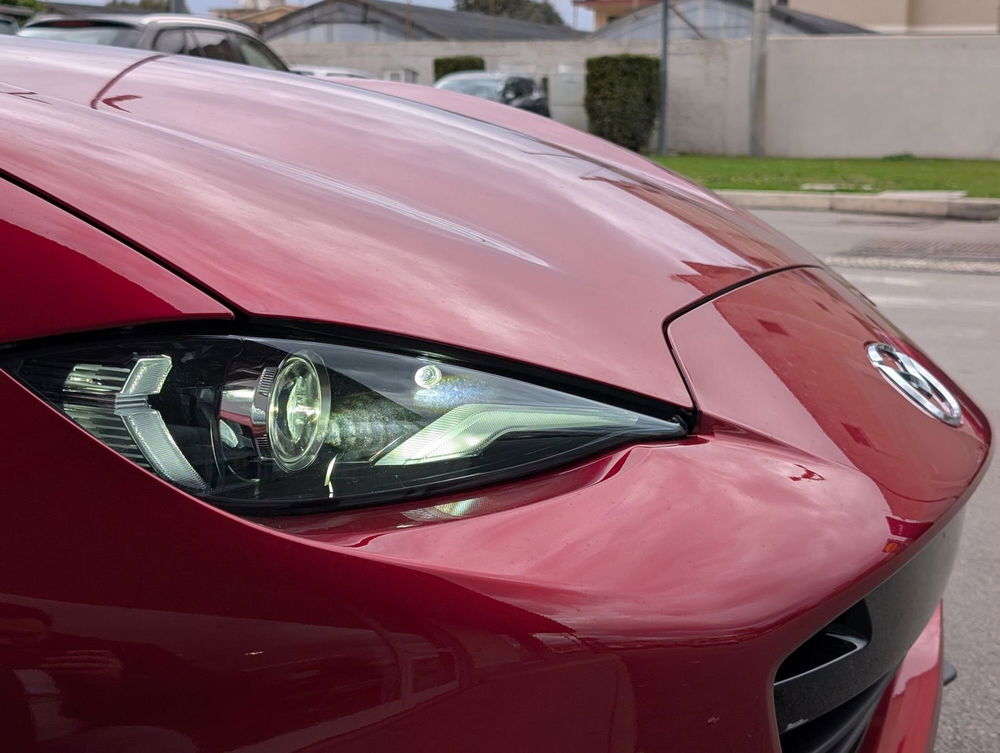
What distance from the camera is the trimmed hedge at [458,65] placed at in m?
25.2

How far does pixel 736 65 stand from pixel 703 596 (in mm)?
22200

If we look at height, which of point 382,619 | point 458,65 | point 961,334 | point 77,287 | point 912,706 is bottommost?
point 961,334

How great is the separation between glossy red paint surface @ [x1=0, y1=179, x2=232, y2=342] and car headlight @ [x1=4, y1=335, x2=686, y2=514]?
28mm

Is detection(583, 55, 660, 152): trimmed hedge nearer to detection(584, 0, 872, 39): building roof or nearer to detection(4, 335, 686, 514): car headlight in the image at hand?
detection(584, 0, 872, 39): building roof

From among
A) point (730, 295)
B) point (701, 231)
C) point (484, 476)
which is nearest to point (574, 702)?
point (484, 476)

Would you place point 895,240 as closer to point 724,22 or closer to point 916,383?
point 916,383

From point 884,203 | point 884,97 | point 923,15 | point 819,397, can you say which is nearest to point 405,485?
point 819,397

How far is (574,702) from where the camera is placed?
947 millimetres

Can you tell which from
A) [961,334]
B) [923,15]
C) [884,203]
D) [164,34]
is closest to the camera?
[961,334]

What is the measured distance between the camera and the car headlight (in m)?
0.99

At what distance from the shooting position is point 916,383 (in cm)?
150

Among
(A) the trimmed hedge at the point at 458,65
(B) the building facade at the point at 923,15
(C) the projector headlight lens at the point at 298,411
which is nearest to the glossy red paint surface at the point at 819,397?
(C) the projector headlight lens at the point at 298,411

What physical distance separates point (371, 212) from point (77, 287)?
40 centimetres

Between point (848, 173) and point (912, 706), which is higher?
point (912, 706)
